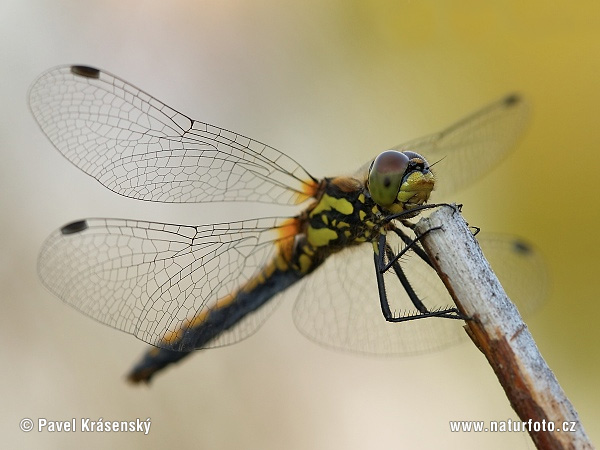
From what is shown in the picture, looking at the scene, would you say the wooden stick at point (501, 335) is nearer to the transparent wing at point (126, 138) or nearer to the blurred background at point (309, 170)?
the transparent wing at point (126, 138)

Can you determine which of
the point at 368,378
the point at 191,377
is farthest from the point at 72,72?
the point at 368,378

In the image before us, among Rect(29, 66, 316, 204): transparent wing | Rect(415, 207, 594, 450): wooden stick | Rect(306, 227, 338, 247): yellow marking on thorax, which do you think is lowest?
Rect(415, 207, 594, 450): wooden stick

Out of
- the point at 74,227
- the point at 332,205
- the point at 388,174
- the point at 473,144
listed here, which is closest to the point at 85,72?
the point at 74,227

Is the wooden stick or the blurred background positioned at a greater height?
the blurred background

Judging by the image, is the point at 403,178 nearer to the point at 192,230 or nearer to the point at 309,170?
the point at 192,230

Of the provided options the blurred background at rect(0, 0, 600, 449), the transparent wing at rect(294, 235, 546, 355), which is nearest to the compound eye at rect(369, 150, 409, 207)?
the transparent wing at rect(294, 235, 546, 355)

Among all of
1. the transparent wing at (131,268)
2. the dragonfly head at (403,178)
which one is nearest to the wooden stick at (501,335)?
the dragonfly head at (403,178)

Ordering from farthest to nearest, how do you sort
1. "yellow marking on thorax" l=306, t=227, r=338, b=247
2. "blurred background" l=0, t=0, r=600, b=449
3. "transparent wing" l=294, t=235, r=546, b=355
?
"blurred background" l=0, t=0, r=600, b=449 → "transparent wing" l=294, t=235, r=546, b=355 → "yellow marking on thorax" l=306, t=227, r=338, b=247

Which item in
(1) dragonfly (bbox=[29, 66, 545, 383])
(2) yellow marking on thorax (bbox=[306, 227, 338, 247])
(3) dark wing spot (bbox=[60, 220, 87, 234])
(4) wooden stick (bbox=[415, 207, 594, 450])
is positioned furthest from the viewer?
(2) yellow marking on thorax (bbox=[306, 227, 338, 247])

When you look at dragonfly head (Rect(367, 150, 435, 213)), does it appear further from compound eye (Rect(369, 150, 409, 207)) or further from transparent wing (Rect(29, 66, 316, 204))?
transparent wing (Rect(29, 66, 316, 204))
